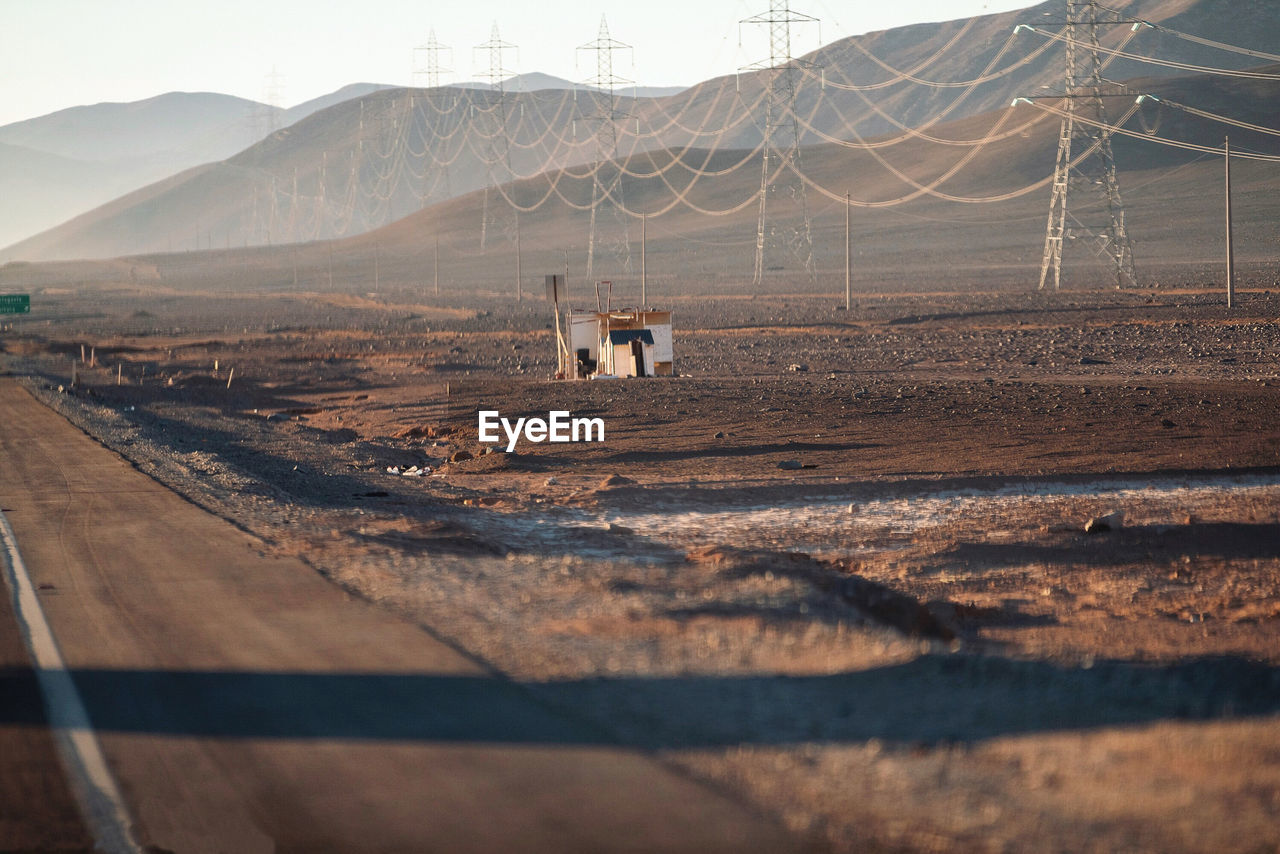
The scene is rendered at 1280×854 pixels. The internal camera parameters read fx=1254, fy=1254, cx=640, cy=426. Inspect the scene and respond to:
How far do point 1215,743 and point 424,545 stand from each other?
27.4 feet

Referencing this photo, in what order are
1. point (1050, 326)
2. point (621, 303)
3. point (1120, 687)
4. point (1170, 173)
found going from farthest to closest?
1. point (1170, 173)
2. point (621, 303)
3. point (1050, 326)
4. point (1120, 687)

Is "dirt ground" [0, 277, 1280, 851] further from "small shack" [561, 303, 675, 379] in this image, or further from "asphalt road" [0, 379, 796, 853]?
"small shack" [561, 303, 675, 379]

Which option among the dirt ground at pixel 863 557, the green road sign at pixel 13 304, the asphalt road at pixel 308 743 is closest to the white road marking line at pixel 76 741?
the asphalt road at pixel 308 743

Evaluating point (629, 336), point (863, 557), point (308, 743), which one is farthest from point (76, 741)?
point (629, 336)

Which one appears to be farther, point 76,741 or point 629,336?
point 629,336

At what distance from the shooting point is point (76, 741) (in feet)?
23.1

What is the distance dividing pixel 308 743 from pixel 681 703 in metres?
2.17

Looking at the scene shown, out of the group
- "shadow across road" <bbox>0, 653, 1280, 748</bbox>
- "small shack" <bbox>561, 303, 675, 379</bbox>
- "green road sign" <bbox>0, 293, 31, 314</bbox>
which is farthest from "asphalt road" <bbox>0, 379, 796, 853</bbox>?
"green road sign" <bbox>0, 293, 31, 314</bbox>

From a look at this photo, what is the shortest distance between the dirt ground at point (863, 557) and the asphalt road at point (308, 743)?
0.41 m

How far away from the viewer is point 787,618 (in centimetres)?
957

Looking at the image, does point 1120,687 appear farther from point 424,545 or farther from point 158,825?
point 424,545

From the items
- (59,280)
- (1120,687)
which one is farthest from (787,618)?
(59,280)

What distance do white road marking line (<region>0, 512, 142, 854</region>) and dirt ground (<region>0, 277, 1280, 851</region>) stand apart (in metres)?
2.48

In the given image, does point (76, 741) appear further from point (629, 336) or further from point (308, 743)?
point (629, 336)
